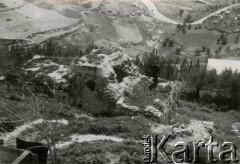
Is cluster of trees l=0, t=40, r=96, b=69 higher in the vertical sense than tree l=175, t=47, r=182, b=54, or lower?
higher

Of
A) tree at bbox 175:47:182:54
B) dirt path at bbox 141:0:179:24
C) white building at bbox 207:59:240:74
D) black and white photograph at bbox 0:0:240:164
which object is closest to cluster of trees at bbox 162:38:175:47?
black and white photograph at bbox 0:0:240:164

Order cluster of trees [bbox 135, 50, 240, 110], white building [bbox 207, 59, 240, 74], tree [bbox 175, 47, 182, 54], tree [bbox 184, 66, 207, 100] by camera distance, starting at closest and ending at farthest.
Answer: cluster of trees [bbox 135, 50, 240, 110]
tree [bbox 184, 66, 207, 100]
white building [bbox 207, 59, 240, 74]
tree [bbox 175, 47, 182, 54]

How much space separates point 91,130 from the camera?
19969mm

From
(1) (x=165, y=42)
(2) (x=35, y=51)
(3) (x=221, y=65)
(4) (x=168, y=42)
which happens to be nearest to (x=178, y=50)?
(4) (x=168, y=42)

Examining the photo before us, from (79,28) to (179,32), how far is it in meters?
24.2

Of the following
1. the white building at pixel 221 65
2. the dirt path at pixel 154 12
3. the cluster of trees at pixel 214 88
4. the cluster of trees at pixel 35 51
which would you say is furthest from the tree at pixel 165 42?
the cluster of trees at pixel 214 88

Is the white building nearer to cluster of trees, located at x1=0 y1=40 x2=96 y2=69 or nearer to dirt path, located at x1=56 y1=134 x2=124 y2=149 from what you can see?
cluster of trees, located at x1=0 y1=40 x2=96 y2=69

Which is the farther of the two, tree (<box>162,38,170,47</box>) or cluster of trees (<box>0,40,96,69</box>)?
tree (<box>162,38,170,47</box>)

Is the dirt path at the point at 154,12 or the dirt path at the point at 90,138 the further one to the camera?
the dirt path at the point at 154,12

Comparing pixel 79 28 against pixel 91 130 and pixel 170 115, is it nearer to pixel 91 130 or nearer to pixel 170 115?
pixel 170 115

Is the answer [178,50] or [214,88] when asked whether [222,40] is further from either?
[214,88]

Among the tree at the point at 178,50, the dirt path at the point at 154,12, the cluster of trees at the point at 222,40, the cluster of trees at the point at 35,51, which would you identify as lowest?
the tree at the point at 178,50

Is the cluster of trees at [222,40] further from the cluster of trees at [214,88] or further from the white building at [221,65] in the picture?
the cluster of trees at [214,88]

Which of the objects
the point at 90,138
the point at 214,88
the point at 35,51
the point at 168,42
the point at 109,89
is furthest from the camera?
the point at 168,42
